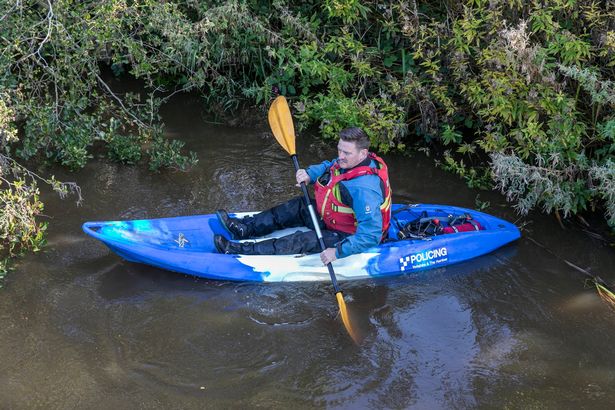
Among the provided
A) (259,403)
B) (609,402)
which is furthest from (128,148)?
(609,402)

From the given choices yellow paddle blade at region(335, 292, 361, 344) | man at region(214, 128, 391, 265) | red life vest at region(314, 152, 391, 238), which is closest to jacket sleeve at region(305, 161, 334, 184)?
man at region(214, 128, 391, 265)

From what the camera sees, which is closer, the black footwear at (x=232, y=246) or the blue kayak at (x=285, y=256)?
the blue kayak at (x=285, y=256)

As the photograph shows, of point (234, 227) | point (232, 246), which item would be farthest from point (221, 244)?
point (234, 227)

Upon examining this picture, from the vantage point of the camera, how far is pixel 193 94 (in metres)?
8.12

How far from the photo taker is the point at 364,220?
496 centimetres

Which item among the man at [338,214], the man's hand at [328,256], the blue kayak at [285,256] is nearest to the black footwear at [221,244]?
the man at [338,214]

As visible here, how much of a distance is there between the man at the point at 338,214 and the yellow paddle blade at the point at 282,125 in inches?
23.1

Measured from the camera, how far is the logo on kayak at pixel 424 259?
5352 millimetres

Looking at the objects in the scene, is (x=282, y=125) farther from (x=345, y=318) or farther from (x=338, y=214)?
(x=345, y=318)

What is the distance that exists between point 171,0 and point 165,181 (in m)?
1.77

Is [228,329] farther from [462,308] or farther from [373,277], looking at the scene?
[462,308]

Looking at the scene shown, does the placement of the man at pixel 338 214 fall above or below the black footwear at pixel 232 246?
above

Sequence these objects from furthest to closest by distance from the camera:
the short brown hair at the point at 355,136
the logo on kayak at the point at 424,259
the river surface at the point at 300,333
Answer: the logo on kayak at the point at 424,259 < the short brown hair at the point at 355,136 < the river surface at the point at 300,333

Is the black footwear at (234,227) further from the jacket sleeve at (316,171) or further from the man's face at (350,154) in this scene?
the man's face at (350,154)
